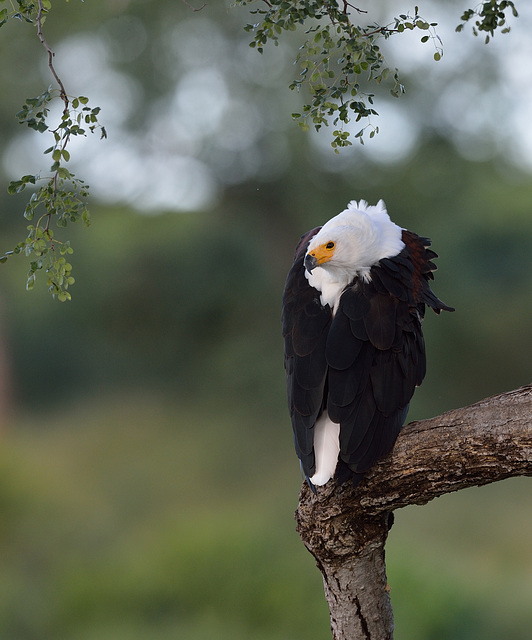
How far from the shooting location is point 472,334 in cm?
Answer: 566

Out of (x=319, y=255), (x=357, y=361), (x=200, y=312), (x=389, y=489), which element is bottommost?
(x=389, y=489)

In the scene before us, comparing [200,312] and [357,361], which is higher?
[200,312]

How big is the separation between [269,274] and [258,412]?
1069 millimetres

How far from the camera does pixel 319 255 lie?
155cm

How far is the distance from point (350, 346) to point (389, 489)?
0.28 m

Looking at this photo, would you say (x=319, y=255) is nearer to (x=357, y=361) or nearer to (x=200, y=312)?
(x=357, y=361)

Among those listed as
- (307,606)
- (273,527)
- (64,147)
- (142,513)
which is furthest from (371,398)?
(142,513)

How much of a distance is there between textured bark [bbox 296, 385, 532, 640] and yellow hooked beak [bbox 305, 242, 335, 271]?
37 centimetres

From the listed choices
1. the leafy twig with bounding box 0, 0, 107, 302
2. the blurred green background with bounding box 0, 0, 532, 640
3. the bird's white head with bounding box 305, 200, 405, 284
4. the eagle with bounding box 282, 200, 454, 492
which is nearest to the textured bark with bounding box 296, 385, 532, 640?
the eagle with bounding box 282, 200, 454, 492

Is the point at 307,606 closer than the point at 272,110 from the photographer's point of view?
Yes

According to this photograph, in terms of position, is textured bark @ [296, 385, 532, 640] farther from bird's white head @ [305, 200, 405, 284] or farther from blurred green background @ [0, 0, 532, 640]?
blurred green background @ [0, 0, 532, 640]

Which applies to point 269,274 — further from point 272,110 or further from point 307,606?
point 307,606

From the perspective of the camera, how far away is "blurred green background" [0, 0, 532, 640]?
526 centimetres

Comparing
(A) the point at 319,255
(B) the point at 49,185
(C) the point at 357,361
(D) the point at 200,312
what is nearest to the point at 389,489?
(C) the point at 357,361
